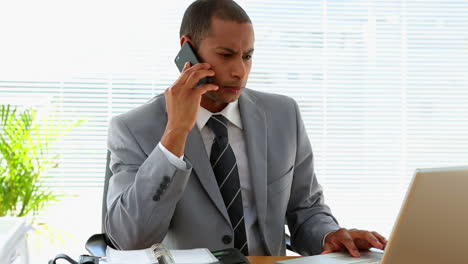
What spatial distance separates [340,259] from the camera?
1706 millimetres

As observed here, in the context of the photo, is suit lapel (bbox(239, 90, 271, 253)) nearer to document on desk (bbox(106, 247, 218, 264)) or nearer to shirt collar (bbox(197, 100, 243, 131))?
shirt collar (bbox(197, 100, 243, 131))

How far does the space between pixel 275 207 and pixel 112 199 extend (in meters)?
0.53

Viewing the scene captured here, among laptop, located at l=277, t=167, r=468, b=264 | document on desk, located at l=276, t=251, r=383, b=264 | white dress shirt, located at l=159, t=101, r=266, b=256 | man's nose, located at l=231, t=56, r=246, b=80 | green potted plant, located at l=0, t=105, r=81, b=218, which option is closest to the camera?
laptop, located at l=277, t=167, r=468, b=264

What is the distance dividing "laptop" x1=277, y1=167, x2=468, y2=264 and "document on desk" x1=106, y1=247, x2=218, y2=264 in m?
0.45

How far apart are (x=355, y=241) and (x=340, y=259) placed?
0.44ft

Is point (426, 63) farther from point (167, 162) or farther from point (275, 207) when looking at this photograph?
point (167, 162)

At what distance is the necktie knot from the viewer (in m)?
2.21

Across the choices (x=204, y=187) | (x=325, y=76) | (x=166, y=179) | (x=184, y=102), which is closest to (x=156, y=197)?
(x=166, y=179)

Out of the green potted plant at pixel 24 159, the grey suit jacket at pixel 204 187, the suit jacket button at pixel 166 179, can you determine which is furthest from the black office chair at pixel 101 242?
the green potted plant at pixel 24 159

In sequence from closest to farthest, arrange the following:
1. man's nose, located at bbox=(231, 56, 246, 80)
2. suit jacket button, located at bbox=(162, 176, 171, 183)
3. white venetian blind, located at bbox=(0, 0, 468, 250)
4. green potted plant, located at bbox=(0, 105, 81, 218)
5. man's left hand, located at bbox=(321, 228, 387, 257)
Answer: man's left hand, located at bbox=(321, 228, 387, 257)
suit jacket button, located at bbox=(162, 176, 171, 183)
man's nose, located at bbox=(231, 56, 246, 80)
green potted plant, located at bbox=(0, 105, 81, 218)
white venetian blind, located at bbox=(0, 0, 468, 250)

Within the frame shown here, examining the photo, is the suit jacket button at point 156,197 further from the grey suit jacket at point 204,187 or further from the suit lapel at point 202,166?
the suit lapel at point 202,166

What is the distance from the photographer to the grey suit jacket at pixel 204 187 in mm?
1946

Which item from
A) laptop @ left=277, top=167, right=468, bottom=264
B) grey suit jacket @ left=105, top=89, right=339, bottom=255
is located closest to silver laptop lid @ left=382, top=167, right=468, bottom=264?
laptop @ left=277, top=167, right=468, bottom=264

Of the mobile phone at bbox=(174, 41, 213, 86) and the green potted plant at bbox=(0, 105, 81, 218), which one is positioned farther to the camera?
the green potted plant at bbox=(0, 105, 81, 218)
